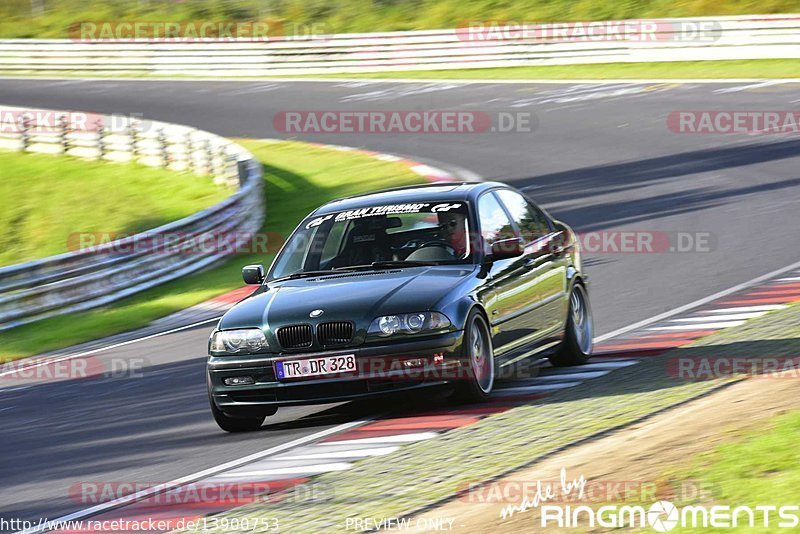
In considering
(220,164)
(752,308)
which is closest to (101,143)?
(220,164)

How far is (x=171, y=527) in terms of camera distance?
648cm

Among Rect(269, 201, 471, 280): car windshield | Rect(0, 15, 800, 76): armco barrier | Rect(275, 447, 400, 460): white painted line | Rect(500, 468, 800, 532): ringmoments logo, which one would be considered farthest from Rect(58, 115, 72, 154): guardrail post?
Rect(500, 468, 800, 532): ringmoments logo

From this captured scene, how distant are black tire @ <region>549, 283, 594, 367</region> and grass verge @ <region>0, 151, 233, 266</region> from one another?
13.4 m

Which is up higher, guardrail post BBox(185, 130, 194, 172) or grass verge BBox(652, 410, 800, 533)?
grass verge BBox(652, 410, 800, 533)

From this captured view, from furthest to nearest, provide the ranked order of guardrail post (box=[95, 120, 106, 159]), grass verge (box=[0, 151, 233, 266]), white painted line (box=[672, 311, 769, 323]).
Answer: guardrail post (box=[95, 120, 106, 159]) → grass verge (box=[0, 151, 233, 266]) → white painted line (box=[672, 311, 769, 323])

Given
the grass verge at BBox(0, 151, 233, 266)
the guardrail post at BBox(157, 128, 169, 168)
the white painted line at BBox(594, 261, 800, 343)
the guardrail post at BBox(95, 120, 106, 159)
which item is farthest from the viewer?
the guardrail post at BBox(95, 120, 106, 159)

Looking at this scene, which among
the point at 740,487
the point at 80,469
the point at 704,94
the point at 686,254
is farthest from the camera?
the point at 704,94

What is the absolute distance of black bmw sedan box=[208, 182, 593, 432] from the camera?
8383 millimetres

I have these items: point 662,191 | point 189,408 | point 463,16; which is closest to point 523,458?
point 189,408

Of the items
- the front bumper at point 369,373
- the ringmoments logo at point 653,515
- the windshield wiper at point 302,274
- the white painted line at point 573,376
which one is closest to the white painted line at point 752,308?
the white painted line at point 573,376

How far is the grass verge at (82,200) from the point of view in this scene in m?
23.5

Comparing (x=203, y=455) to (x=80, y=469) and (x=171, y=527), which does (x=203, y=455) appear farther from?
(x=171, y=527)

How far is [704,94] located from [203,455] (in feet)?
72.9

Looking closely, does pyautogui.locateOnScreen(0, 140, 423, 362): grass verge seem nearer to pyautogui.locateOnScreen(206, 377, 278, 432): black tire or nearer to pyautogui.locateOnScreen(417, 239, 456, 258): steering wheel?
pyautogui.locateOnScreen(206, 377, 278, 432): black tire
